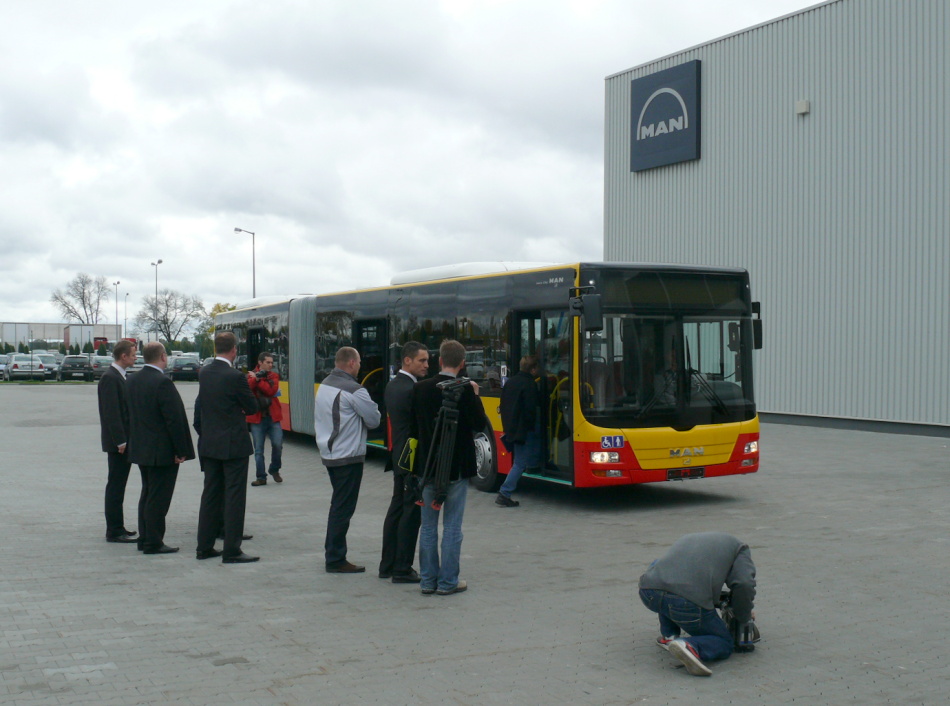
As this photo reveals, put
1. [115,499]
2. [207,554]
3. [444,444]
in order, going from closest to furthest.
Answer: [444,444] → [207,554] → [115,499]

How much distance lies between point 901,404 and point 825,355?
2246mm

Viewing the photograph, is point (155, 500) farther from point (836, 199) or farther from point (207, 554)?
point (836, 199)

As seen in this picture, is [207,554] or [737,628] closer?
[737,628]

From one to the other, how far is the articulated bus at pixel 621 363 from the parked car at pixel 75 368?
50251mm

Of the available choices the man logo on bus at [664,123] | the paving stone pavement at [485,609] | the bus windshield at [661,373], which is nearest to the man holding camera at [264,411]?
the paving stone pavement at [485,609]

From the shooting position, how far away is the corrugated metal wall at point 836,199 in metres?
20.9

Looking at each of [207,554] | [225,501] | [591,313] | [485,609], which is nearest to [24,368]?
[591,313]

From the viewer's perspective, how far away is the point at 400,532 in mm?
7559

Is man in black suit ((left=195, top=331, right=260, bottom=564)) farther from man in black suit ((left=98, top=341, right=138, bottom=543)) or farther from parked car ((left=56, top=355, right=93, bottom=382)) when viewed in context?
parked car ((left=56, top=355, right=93, bottom=382))

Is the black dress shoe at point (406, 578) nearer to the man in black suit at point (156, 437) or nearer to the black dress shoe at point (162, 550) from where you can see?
the man in black suit at point (156, 437)

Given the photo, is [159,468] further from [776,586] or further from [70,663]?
[776,586]

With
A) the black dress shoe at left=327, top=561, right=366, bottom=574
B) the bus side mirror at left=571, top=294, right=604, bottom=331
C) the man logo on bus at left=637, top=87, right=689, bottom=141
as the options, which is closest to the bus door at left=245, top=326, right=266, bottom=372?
the bus side mirror at left=571, top=294, right=604, bottom=331

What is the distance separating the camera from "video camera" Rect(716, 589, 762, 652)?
18.4ft

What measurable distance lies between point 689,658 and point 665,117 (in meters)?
23.9
